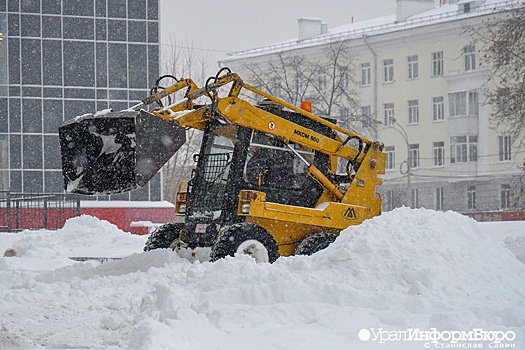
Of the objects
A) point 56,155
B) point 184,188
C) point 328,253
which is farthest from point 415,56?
point 328,253

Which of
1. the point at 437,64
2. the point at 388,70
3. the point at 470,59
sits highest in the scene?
the point at 470,59

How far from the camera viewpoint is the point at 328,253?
9375 millimetres

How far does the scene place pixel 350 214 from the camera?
13.4m

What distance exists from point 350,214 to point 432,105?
4095 cm

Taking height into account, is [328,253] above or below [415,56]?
below

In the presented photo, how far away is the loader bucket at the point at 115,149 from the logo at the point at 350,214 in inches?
107

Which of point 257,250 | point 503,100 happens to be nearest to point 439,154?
point 503,100

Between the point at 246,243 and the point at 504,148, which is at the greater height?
the point at 504,148

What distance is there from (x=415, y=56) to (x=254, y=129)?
42.0 meters

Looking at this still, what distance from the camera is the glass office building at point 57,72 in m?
29.9

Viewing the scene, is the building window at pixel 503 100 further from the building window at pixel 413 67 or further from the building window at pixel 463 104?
the building window at pixel 413 67

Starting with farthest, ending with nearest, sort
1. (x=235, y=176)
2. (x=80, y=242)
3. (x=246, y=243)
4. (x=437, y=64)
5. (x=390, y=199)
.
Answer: (x=390, y=199)
(x=437, y=64)
(x=80, y=242)
(x=235, y=176)
(x=246, y=243)

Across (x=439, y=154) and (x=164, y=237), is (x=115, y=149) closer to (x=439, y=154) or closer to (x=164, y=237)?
(x=164, y=237)

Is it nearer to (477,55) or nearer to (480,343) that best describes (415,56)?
(477,55)
